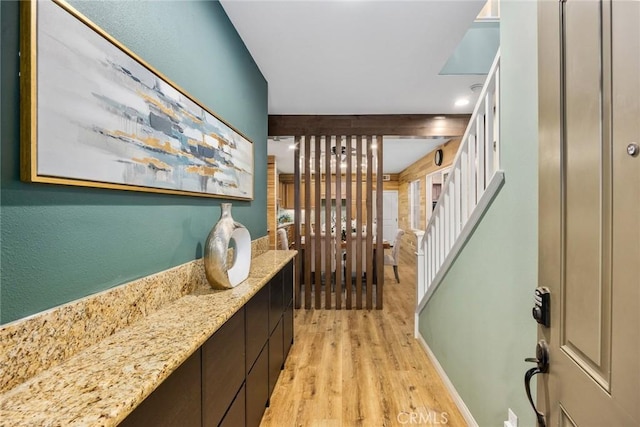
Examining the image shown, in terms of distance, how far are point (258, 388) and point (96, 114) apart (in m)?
1.51

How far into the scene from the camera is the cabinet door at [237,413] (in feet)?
3.77

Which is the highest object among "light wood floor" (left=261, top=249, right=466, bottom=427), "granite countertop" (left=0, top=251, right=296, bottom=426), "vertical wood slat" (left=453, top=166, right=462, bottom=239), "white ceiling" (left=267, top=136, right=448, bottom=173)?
"white ceiling" (left=267, top=136, right=448, bottom=173)

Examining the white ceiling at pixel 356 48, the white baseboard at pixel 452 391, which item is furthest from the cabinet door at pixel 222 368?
the white ceiling at pixel 356 48

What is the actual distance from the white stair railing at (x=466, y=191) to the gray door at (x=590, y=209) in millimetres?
739

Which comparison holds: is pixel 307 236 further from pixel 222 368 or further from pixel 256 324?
pixel 222 368

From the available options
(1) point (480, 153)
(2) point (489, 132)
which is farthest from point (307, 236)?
(2) point (489, 132)

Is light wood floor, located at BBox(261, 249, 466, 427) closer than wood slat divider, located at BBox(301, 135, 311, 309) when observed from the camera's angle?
Yes

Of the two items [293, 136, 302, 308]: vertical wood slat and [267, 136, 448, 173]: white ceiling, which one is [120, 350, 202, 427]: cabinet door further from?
[267, 136, 448, 173]: white ceiling

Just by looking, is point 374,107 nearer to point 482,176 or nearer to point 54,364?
point 482,176

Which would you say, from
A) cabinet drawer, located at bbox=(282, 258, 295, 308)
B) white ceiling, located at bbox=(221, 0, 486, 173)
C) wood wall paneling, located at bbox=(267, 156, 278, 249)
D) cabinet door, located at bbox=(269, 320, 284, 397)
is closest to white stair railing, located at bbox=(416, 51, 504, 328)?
white ceiling, located at bbox=(221, 0, 486, 173)

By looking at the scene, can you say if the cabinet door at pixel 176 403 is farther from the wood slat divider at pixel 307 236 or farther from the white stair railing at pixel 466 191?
the wood slat divider at pixel 307 236

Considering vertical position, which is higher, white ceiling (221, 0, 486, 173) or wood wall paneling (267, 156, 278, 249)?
white ceiling (221, 0, 486, 173)

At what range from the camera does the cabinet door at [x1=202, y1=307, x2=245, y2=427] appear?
0.97 metres

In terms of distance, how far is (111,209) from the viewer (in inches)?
37.1
